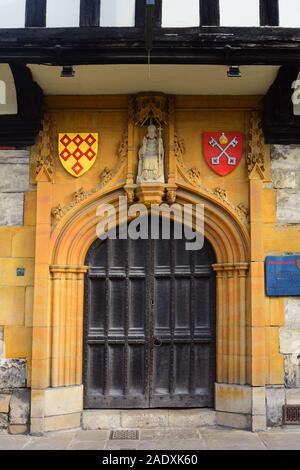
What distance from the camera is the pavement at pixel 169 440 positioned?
521 cm

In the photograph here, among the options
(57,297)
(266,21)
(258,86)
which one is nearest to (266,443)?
(57,297)

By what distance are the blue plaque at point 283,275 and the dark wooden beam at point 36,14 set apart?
3378mm

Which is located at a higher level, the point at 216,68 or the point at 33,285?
the point at 216,68

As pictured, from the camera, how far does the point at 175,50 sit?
5.12 metres

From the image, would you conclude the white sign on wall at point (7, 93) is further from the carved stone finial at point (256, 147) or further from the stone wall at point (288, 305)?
the stone wall at point (288, 305)

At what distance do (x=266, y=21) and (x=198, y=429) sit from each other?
167 inches

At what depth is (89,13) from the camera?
534cm

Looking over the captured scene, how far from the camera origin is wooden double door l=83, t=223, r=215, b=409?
6031 mm

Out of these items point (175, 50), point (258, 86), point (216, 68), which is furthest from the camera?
point (258, 86)

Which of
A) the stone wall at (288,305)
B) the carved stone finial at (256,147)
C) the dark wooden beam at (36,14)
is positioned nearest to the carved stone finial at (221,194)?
the carved stone finial at (256,147)

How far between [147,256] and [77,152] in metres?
1.40

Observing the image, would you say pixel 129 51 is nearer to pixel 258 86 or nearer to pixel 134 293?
pixel 258 86

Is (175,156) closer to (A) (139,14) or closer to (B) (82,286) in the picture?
(A) (139,14)

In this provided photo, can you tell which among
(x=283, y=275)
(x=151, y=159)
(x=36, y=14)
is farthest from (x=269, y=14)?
(x=283, y=275)
